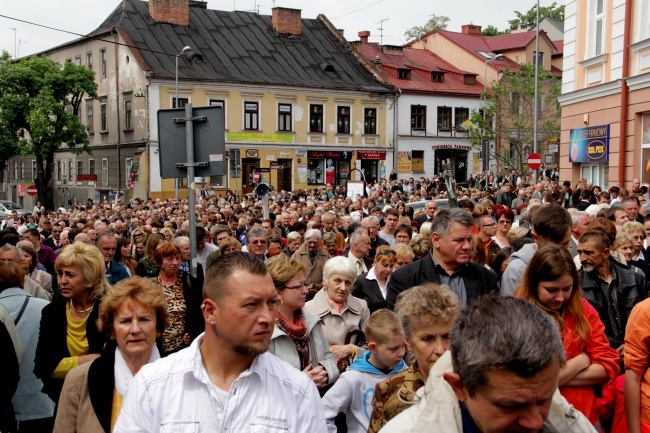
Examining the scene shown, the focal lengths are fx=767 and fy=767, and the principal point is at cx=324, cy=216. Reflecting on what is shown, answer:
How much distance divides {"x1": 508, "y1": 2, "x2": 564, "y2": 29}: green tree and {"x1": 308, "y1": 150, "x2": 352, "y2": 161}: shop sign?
33420 millimetres

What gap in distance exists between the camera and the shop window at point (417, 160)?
2141 inches

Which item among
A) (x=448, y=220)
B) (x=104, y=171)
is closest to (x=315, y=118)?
(x=104, y=171)

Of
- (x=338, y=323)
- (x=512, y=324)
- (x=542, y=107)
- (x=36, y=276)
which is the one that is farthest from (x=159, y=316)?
(x=542, y=107)

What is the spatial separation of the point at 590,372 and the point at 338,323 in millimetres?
2448

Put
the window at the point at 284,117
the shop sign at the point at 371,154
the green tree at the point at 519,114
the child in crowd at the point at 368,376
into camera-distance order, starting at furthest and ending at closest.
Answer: the shop sign at the point at 371,154 → the window at the point at 284,117 → the green tree at the point at 519,114 → the child in crowd at the point at 368,376

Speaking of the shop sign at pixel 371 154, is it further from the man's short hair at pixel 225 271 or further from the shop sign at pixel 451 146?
the man's short hair at pixel 225 271

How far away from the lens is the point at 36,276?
8.52 m

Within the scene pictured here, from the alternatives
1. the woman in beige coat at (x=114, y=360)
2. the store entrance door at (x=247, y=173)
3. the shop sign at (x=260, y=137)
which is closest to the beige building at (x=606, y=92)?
the woman in beige coat at (x=114, y=360)

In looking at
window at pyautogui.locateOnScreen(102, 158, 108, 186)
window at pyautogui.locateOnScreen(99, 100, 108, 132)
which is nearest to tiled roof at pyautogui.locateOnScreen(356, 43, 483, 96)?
window at pyautogui.locateOnScreen(99, 100, 108, 132)

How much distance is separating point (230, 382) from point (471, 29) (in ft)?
222

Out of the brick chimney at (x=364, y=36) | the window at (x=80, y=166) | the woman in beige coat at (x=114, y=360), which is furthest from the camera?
the brick chimney at (x=364, y=36)

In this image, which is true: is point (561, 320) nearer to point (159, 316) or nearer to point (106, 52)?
point (159, 316)

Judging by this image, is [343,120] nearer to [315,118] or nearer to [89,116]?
[315,118]

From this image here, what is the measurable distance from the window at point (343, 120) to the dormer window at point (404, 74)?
18.2ft
